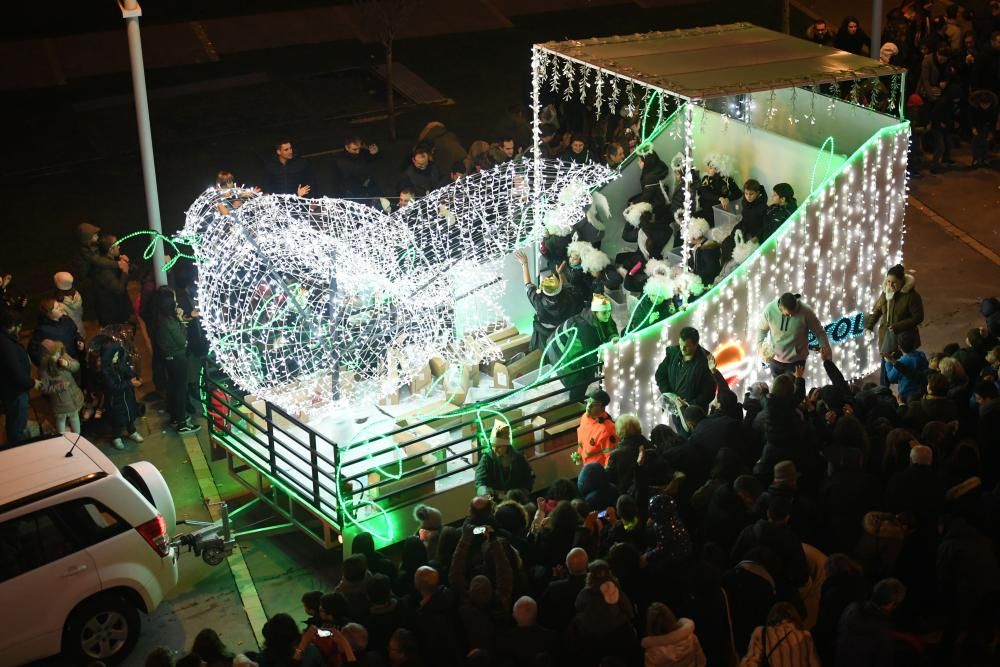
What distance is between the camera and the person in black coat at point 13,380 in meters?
12.2

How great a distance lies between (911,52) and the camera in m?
21.1

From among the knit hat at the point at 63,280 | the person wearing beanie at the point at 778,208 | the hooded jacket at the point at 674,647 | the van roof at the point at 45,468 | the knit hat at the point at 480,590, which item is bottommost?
the hooded jacket at the point at 674,647

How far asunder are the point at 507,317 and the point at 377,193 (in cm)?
356

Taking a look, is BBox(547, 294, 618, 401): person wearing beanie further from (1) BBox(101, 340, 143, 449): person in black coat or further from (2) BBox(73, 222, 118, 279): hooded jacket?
(2) BBox(73, 222, 118, 279): hooded jacket

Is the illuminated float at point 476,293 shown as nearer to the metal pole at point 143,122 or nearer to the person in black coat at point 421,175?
the person in black coat at point 421,175

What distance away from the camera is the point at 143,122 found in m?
13.8

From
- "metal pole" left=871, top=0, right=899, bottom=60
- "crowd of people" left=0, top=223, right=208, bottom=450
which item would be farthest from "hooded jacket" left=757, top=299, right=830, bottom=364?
"metal pole" left=871, top=0, right=899, bottom=60

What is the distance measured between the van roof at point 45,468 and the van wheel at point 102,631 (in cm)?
88

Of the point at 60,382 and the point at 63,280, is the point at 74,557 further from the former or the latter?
the point at 63,280

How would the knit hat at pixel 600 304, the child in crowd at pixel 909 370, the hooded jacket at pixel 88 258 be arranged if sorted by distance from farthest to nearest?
the hooded jacket at pixel 88 258 < the knit hat at pixel 600 304 < the child in crowd at pixel 909 370

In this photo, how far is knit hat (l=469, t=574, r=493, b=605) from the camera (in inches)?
329

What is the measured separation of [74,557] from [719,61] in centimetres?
753

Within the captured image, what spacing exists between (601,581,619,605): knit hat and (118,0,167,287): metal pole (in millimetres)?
7367

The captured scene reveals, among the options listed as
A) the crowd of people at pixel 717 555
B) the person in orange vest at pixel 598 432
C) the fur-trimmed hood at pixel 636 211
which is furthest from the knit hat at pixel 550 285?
the crowd of people at pixel 717 555
